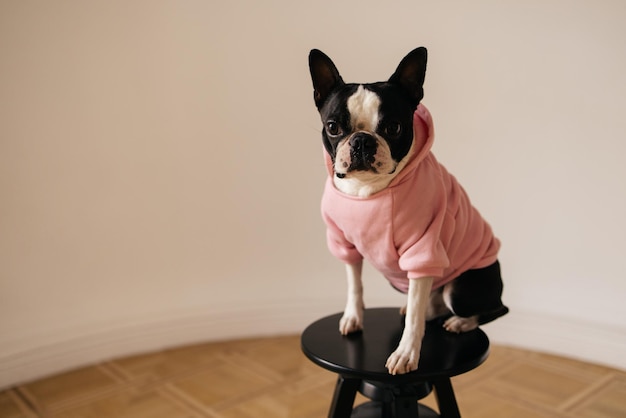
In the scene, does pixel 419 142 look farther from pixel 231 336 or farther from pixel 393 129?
pixel 231 336

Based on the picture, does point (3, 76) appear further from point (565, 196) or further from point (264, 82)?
point (565, 196)

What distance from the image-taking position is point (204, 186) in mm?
2371

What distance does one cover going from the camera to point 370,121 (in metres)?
1.18

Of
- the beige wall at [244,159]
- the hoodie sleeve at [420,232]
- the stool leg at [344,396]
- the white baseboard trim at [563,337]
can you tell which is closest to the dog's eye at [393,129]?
the hoodie sleeve at [420,232]

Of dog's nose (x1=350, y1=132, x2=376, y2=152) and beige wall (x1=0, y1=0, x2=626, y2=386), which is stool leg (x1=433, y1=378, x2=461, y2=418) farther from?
beige wall (x1=0, y1=0, x2=626, y2=386)

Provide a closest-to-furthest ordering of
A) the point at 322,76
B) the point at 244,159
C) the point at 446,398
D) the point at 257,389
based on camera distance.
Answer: the point at 322,76 < the point at 446,398 < the point at 257,389 < the point at 244,159

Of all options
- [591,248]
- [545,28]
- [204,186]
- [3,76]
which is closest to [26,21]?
[3,76]

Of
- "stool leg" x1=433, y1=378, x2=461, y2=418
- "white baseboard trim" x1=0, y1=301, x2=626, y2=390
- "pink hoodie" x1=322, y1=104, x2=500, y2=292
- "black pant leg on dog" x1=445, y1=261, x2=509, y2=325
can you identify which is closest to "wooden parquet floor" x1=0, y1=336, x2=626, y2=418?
"white baseboard trim" x1=0, y1=301, x2=626, y2=390

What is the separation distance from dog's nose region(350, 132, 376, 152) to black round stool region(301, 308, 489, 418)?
1.45 ft

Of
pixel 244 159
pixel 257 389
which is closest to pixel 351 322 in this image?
pixel 257 389

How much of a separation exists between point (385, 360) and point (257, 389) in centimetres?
94

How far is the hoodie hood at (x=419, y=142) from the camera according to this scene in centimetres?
121

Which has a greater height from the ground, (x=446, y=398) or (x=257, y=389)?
(x=446, y=398)

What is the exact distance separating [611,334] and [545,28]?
1.15m
